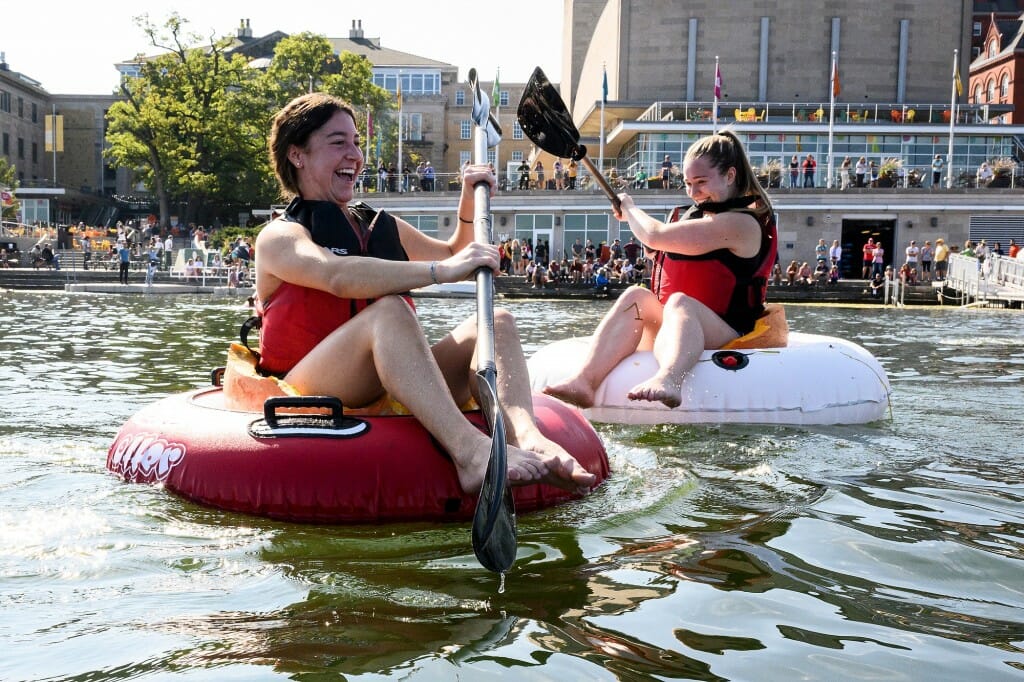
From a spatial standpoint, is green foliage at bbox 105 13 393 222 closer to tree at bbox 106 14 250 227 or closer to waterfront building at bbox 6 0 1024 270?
tree at bbox 106 14 250 227

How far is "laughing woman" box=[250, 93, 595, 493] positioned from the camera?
396cm

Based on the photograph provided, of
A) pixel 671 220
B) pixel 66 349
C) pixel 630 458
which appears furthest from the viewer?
pixel 66 349

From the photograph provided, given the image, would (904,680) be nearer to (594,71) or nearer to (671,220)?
(671,220)

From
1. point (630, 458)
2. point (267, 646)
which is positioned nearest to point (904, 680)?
point (267, 646)

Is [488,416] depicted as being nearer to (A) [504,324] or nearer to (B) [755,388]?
(A) [504,324]

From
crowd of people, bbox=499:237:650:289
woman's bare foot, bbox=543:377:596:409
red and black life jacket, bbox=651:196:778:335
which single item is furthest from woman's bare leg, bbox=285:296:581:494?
crowd of people, bbox=499:237:650:289

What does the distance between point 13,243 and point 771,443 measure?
44.6m

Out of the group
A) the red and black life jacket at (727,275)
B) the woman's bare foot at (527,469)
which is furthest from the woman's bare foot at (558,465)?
the red and black life jacket at (727,275)

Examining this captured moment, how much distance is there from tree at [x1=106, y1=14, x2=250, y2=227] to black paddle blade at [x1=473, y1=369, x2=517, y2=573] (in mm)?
54270

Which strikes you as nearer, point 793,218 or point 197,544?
point 197,544

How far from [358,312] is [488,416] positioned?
70cm

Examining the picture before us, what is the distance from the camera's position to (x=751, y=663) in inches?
107

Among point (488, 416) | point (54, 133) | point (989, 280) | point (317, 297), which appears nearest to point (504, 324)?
point (488, 416)

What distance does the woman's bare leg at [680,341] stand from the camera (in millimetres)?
5938
